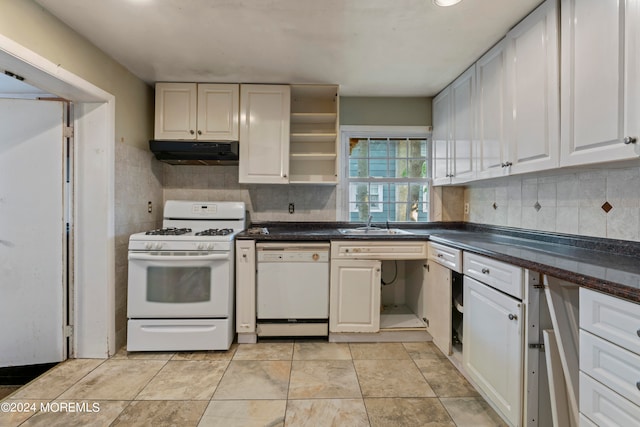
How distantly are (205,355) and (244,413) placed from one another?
2.48 feet

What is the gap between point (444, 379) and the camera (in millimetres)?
1898

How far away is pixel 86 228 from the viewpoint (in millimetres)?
2102

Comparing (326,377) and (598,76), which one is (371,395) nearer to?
(326,377)

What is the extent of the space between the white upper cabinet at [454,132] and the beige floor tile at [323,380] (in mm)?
1727

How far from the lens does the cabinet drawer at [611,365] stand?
2.85 feet

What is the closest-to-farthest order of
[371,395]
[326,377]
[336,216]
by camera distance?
[371,395] < [326,377] < [336,216]

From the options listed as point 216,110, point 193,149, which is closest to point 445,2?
point 216,110

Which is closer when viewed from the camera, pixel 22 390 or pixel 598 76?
pixel 598 76

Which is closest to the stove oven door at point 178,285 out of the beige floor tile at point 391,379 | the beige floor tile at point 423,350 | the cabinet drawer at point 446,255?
the beige floor tile at point 391,379

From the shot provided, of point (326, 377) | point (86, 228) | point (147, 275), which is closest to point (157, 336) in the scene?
point (147, 275)

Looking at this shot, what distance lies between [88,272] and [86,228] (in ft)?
1.05

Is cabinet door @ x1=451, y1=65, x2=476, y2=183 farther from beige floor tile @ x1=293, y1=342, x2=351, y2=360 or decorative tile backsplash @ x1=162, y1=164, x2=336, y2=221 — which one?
beige floor tile @ x1=293, y1=342, x2=351, y2=360

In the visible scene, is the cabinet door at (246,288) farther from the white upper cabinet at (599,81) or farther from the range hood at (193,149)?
the white upper cabinet at (599,81)

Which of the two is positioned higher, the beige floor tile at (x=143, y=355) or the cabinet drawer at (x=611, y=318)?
the cabinet drawer at (x=611, y=318)
